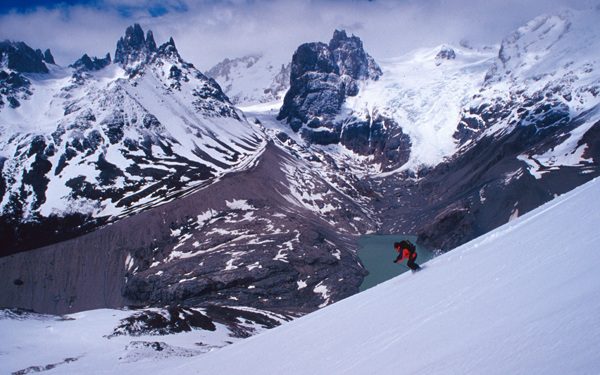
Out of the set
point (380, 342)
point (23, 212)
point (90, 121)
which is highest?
point (90, 121)

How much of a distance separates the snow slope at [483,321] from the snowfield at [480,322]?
2 centimetres

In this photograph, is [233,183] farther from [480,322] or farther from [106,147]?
[480,322]

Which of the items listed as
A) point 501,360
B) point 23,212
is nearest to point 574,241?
point 501,360

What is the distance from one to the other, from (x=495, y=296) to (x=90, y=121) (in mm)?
144654

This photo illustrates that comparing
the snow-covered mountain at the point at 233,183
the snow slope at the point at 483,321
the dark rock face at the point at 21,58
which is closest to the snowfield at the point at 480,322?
the snow slope at the point at 483,321

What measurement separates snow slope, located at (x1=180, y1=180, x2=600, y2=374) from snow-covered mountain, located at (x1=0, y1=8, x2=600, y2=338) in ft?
165

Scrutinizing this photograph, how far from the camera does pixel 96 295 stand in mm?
64562

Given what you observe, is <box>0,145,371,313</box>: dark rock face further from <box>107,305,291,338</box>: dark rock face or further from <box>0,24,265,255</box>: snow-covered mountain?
<box>107,305,291,338</box>: dark rock face

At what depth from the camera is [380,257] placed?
287ft

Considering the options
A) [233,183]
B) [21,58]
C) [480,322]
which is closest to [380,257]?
[233,183]

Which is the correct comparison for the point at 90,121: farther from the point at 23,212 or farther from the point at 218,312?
the point at 218,312

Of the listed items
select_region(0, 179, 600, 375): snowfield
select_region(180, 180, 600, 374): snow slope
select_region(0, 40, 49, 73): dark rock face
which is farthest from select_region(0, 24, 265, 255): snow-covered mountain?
select_region(180, 180, 600, 374): snow slope

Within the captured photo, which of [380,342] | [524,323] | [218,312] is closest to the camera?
[524,323]

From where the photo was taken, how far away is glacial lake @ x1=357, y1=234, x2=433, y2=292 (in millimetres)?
74062
